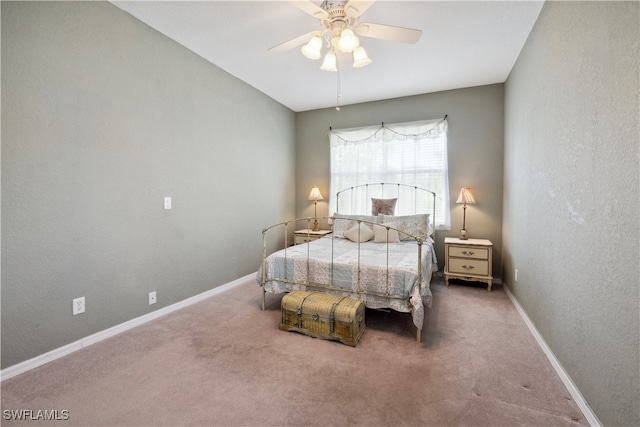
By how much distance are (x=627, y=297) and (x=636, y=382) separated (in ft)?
1.07

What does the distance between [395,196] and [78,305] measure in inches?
155

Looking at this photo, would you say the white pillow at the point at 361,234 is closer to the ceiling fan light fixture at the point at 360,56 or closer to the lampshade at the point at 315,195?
the lampshade at the point at 315,195

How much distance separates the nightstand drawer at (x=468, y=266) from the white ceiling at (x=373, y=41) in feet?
7.82

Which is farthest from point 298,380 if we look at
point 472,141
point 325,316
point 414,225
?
point 472,141

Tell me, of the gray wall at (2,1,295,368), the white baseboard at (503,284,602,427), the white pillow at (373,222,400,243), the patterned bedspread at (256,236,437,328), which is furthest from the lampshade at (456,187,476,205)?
the gray wall at (2,1,295,368)

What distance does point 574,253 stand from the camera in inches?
→ 65.7

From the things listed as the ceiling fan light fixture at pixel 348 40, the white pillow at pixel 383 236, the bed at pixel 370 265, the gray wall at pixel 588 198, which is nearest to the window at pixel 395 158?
the bed at pixel 370 265

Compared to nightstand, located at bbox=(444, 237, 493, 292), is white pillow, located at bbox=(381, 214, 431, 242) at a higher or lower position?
higher

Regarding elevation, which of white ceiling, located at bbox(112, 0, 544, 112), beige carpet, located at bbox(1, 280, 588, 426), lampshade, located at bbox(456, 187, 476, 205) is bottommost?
beige carpet, located at bbox(1, 280, 588, 426)

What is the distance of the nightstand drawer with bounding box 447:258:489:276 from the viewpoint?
3.53 metres

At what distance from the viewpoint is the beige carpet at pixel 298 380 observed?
Answer: 4.82 feet

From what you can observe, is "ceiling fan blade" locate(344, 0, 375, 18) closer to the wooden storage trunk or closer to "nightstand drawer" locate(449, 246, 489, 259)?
the wooden storage trunk

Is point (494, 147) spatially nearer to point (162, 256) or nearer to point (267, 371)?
point (267, 371)

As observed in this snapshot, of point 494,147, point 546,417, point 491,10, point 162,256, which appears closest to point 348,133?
point 494,147
